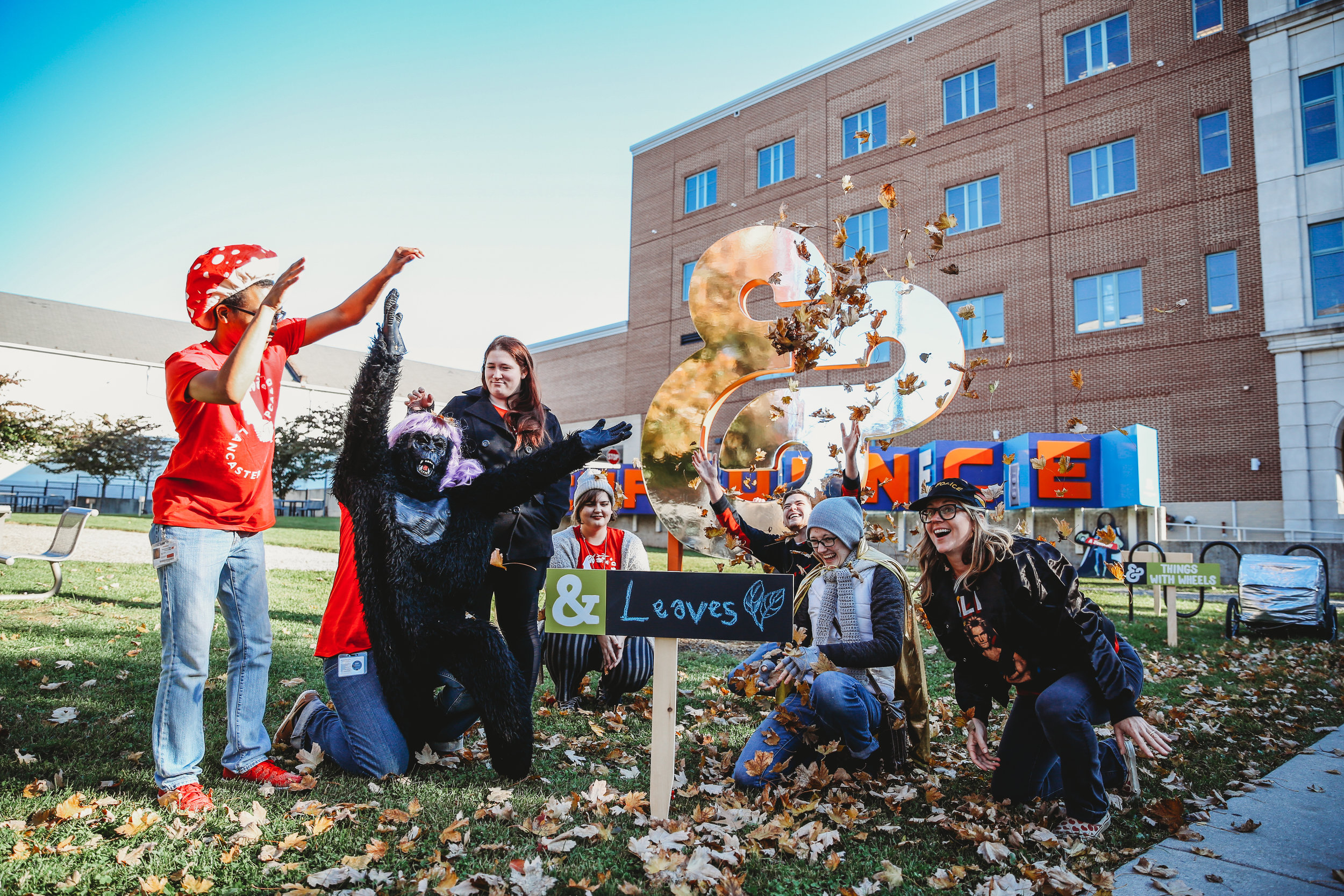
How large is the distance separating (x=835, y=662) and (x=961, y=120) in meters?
25.8

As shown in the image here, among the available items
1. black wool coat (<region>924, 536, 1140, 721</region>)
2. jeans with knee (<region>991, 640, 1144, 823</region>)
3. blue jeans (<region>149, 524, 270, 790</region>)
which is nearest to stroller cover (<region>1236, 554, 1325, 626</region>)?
Answer: jeans with knee (<region>991, 640, 1144, 823</region>)

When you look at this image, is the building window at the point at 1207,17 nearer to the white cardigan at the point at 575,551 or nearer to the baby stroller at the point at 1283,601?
the baby stroller at the point at 1283,601

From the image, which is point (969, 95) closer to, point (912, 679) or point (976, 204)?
point (976, 204)

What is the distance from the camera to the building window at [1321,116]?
762 inches

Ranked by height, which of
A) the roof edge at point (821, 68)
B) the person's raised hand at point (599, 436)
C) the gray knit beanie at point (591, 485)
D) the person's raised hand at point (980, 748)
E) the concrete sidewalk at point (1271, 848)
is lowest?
the concrete sidewalk at point (1271, 848)

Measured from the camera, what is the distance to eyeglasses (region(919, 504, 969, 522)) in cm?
373

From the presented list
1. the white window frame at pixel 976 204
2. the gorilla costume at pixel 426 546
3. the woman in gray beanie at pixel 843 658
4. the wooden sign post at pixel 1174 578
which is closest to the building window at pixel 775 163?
the white window frame at pixel 976 204

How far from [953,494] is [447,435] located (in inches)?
99.3

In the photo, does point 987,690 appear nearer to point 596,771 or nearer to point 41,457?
point 596,771

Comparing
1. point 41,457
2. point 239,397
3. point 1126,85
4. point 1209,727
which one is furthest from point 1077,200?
point 41,457

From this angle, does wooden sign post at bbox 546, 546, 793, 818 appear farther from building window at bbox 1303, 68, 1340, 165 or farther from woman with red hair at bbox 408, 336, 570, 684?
building window at bbox 1303, 68, 1340, 165

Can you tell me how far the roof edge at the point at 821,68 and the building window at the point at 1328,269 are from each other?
12180 mm

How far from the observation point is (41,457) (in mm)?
38656

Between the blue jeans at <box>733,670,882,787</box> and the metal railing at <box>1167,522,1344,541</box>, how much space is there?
18.2 meters
